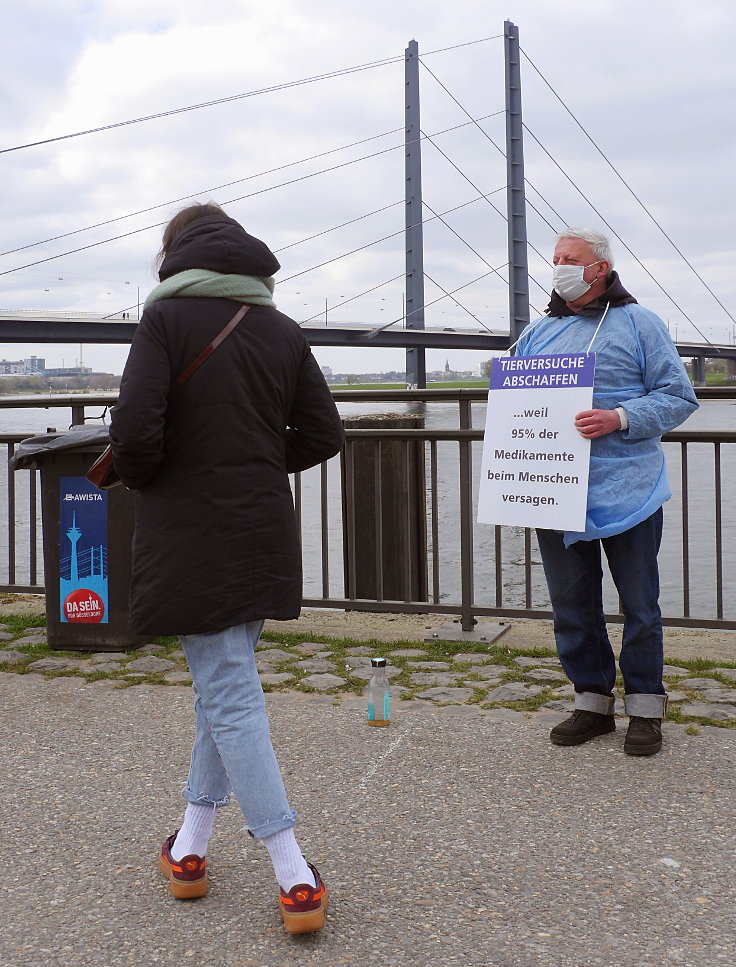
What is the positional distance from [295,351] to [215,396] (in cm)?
24

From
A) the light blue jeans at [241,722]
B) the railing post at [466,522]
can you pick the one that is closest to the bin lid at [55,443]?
the railing post at [466,522]

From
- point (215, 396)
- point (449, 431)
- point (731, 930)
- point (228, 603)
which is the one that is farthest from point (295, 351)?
point (449, 431)

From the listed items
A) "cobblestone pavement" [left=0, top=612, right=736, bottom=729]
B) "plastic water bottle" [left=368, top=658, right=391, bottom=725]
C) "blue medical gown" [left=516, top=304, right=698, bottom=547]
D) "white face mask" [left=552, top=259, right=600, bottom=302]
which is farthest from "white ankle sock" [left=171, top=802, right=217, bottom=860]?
"white face mask" [left=552, top=259, right=600, bottom=302]

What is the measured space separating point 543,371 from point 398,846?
1.58m

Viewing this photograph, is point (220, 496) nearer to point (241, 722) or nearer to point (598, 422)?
point (241, 722)

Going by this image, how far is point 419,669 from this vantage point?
4637 mm

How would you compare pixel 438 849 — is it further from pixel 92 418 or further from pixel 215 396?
pixel 92 418

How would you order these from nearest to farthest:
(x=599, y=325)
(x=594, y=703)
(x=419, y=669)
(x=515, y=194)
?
1. (x=599, y=325)
2. (x=594, y=703)
3. (x=419, y=669)
4. (x=515, y=194)

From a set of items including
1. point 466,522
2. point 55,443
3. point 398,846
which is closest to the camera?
point 398,846

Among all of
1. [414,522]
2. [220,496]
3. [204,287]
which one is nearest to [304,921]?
[220,496]

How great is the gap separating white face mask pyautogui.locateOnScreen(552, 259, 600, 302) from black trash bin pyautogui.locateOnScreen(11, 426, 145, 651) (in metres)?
2.32

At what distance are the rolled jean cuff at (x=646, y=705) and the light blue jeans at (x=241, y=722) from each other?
5.05 feet

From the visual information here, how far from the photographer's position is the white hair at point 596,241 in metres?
3.52

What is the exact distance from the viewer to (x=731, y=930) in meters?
2.35
